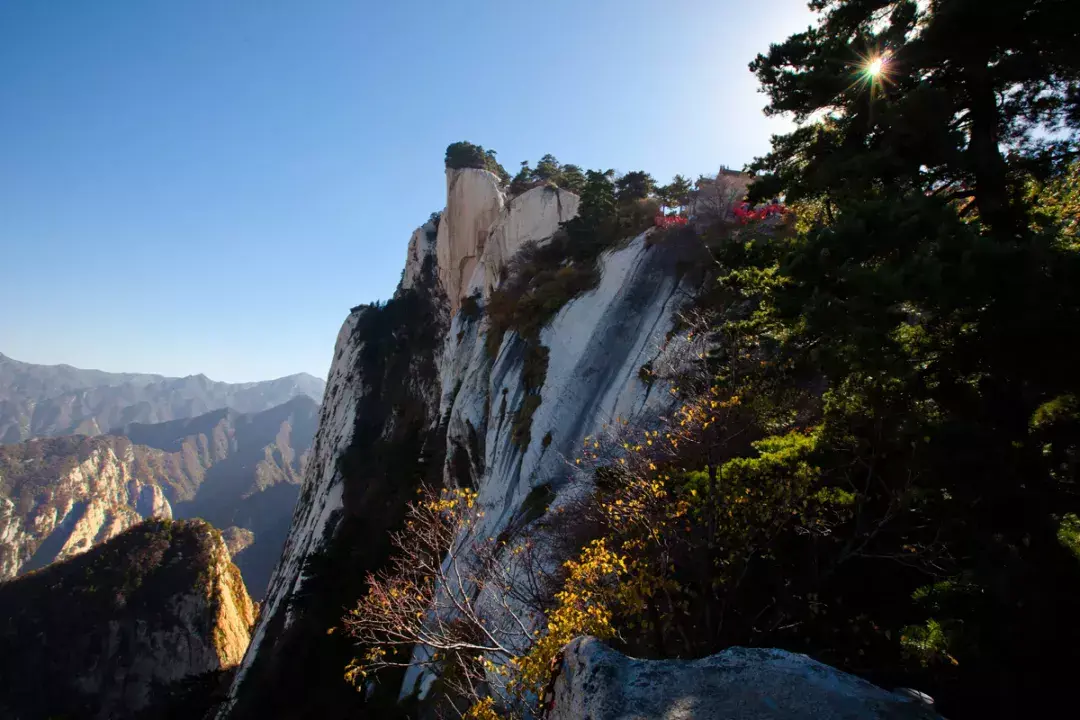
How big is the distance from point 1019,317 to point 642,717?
4681 millimetres

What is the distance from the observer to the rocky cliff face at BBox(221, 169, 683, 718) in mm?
17047

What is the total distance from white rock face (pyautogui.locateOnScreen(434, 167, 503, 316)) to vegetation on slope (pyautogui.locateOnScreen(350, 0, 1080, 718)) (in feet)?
112

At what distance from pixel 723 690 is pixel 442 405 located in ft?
90.2

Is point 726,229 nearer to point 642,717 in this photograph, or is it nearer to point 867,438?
point 867,438

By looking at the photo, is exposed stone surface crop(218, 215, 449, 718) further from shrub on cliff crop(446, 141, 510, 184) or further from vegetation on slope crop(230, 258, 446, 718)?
shrub on cliff crop(446, 141, 510, 184)

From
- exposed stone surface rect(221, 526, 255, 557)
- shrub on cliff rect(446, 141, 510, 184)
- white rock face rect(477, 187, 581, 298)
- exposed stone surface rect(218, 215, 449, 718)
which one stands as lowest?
exposed stone surface rect(221, 526, 255, 557)

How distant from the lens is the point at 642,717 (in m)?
3.80

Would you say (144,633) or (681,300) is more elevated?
(681,300)

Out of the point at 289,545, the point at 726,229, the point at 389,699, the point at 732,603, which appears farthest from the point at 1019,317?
the point at 289,545

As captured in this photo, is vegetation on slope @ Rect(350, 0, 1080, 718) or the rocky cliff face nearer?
vegetation on slope @ Rect(350, 0, 1080, 718)

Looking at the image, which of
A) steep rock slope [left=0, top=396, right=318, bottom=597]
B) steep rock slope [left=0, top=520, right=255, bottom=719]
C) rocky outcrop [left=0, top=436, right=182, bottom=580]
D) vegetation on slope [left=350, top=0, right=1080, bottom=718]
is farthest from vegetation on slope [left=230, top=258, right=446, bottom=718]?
rocky outcrop [left=0, top=436, right=182, bottom=580]

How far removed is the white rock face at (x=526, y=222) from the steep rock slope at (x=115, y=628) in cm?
4254

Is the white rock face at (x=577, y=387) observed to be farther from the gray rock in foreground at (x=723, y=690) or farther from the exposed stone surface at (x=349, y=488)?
the gray rock in foreground at (x=723, y=690)

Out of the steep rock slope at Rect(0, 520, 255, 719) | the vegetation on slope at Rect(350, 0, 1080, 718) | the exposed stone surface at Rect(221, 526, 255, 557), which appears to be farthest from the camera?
the exposed stone surface at Rect(221, 526, 255, 557)
